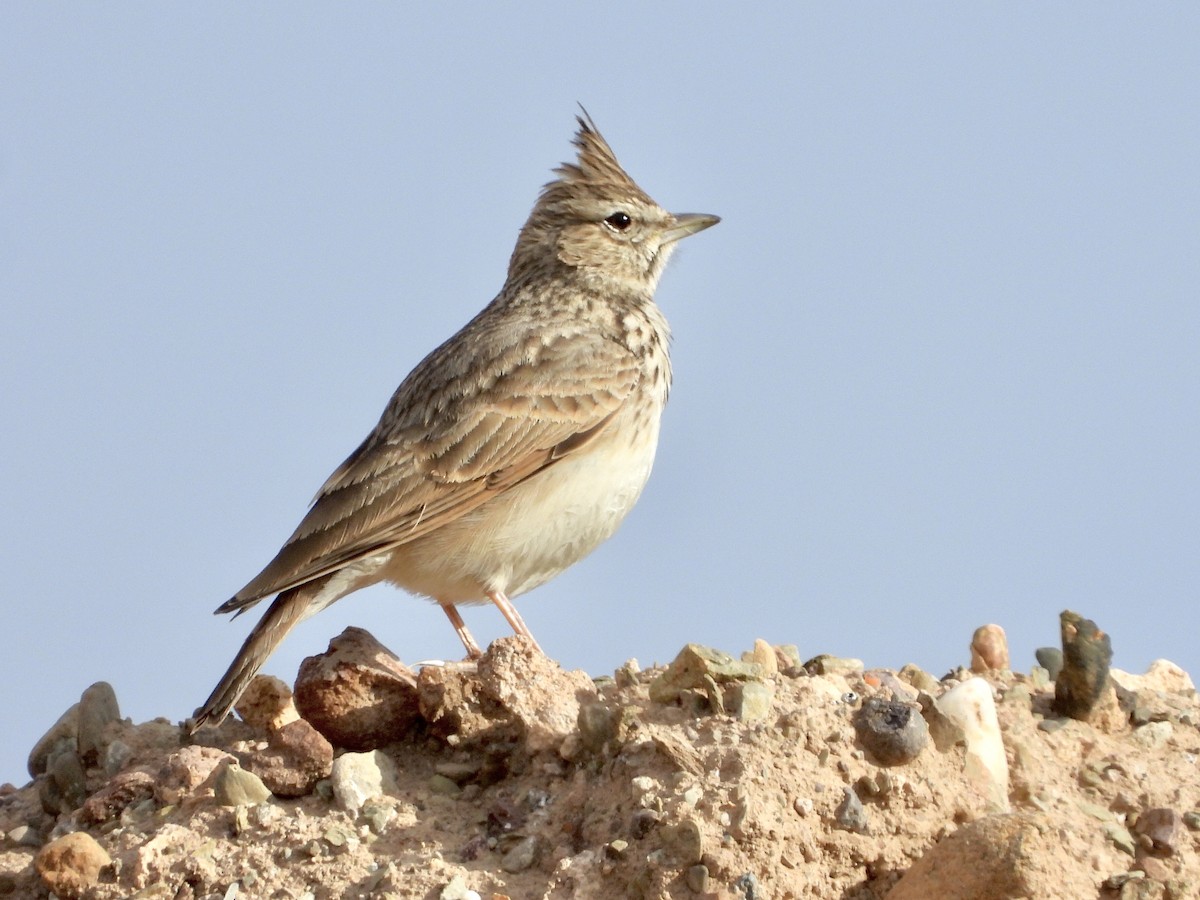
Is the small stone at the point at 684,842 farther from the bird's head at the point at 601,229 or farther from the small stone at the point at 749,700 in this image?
the bird's head at the point at 601,229

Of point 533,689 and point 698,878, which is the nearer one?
point 698,878

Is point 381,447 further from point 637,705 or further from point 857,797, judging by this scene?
point 857,797

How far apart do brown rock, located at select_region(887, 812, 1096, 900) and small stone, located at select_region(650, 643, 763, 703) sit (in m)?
1.09

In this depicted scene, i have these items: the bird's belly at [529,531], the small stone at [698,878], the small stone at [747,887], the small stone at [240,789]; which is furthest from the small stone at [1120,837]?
the small stone at [240,789]

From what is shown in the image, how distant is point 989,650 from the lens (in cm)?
737

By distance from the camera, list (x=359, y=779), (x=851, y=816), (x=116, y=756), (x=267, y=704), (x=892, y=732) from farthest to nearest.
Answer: (x=116, y=756) < (x=267, y=704) < (x=359, y=779) < (x=892, y=732) < (x=851, y=816)

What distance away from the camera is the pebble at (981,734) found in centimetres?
599

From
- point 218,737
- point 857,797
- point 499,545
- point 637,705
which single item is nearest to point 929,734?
point 857,797

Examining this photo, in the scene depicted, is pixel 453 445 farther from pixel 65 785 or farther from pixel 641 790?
pixel 641 790

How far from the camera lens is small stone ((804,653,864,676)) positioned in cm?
671

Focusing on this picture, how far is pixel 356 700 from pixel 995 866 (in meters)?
2.66

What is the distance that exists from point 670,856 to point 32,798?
10.7 ft

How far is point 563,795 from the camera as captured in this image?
5.93 m

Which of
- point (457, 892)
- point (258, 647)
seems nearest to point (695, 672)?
point (457, 892)
